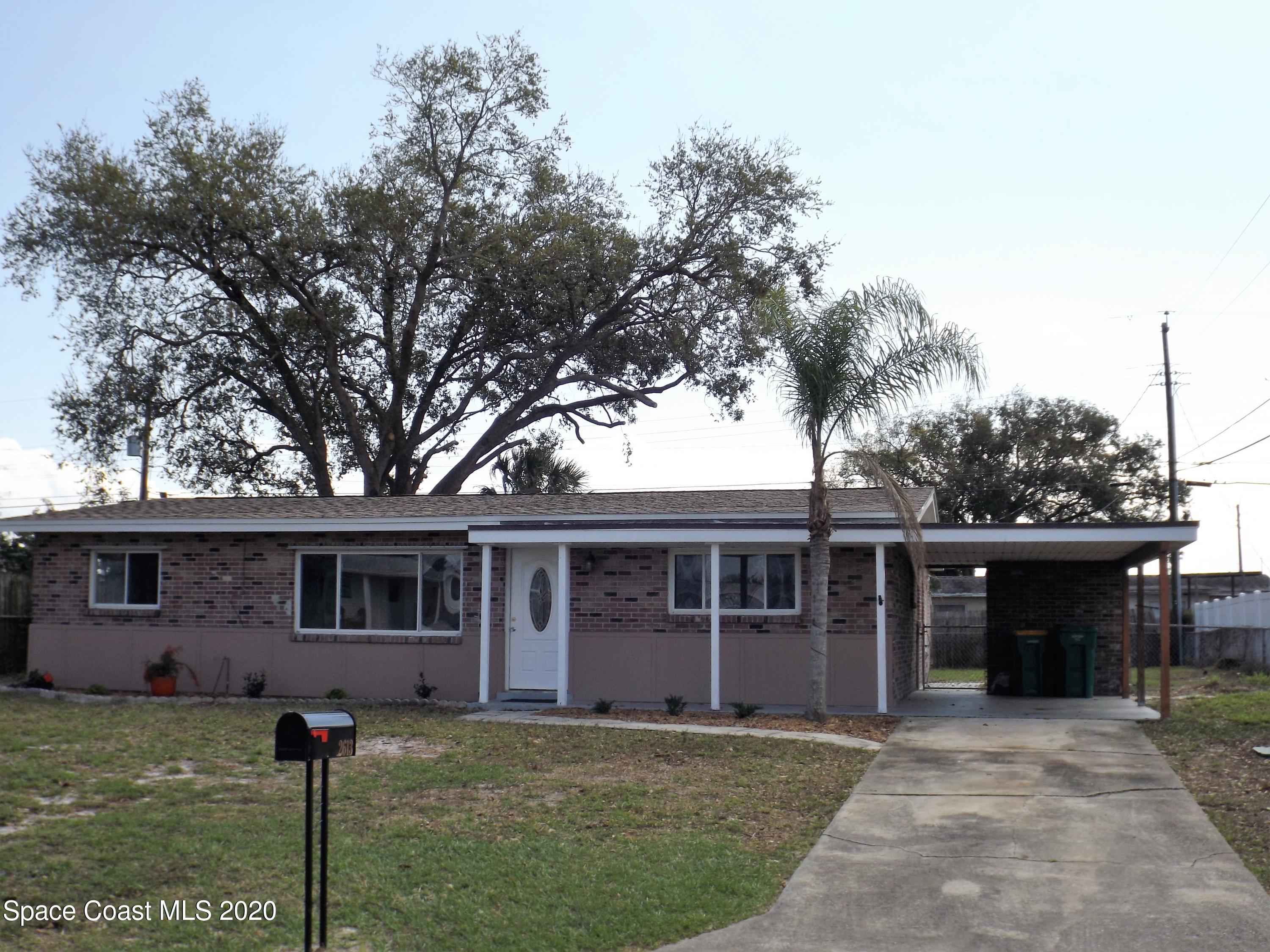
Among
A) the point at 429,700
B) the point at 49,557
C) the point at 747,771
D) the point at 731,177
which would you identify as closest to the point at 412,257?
the point at 731,177

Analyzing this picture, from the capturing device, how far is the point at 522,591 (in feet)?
56.1

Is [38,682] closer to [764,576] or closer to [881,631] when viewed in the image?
[764,576]

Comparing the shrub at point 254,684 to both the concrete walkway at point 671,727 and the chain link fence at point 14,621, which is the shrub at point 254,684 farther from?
the chain link fence at point 14,621

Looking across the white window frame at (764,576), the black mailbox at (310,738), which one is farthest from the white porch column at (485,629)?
the black mailbox at (310,738)

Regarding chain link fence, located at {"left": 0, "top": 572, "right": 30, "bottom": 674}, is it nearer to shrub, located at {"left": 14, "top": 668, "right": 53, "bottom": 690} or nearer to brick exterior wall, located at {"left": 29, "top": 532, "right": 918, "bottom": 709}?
brick exterior wall, located at {"left": 29, "top": 532, "right": 918, "bottom": 709}

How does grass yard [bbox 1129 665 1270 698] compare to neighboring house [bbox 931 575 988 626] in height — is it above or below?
below

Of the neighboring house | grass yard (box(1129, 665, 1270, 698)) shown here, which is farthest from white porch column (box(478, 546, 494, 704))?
the neighboring house

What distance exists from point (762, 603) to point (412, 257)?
1550 cm

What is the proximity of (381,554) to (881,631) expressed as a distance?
7359 millimetres

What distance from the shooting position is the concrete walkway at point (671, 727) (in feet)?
41.9

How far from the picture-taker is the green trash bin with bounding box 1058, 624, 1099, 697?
1852 centimetres

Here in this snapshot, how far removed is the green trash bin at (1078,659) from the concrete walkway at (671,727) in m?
6.87

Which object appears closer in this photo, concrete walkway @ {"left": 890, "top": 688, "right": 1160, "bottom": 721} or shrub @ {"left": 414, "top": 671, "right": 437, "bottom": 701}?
concrete walkway @ {"left": 890, "top": 688, "right": 1160, "bottom": 721}

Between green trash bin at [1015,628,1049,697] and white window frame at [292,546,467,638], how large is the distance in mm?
9016
